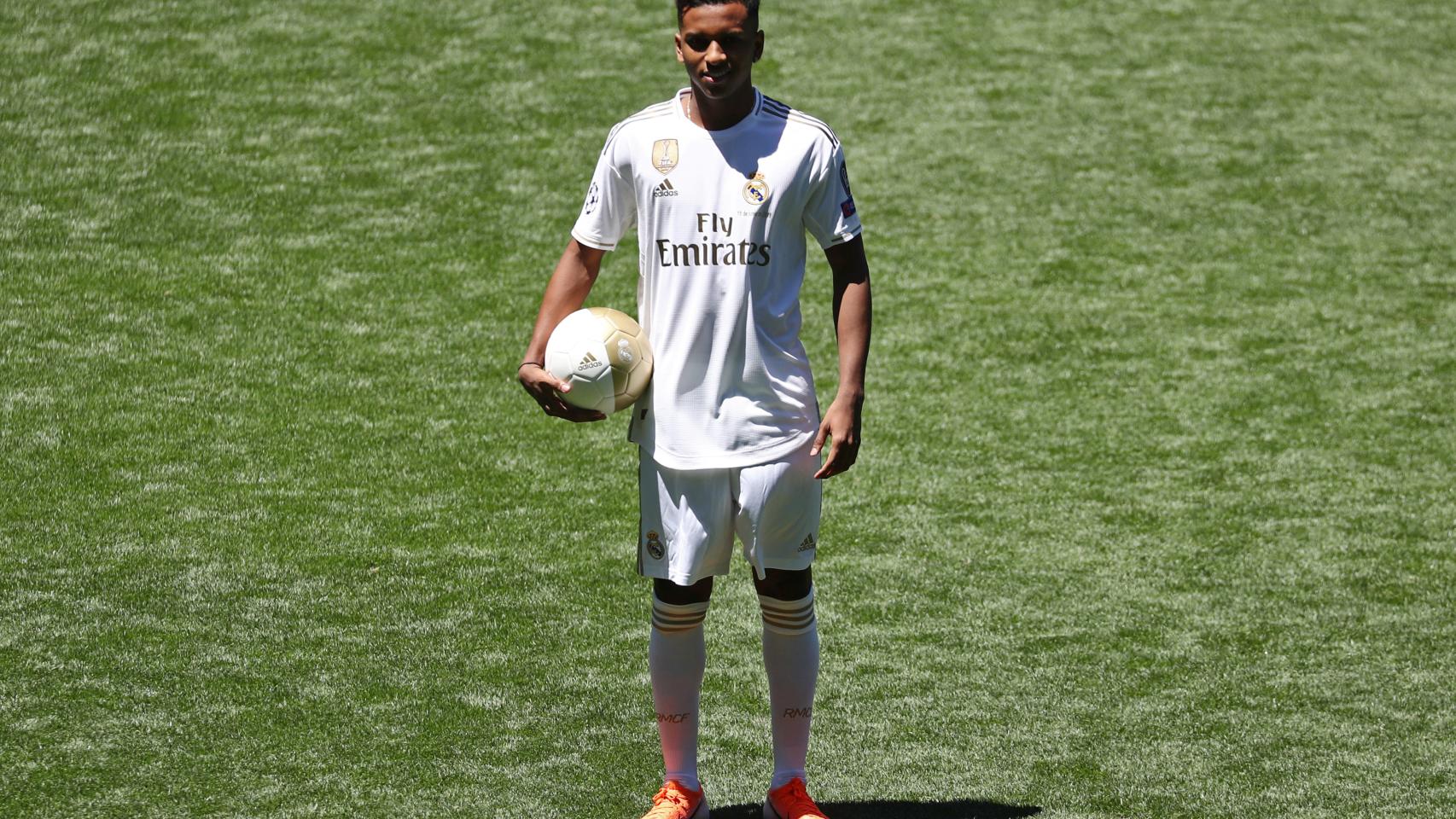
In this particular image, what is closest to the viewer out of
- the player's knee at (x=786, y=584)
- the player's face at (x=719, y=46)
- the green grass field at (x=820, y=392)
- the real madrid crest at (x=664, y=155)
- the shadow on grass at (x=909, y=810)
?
the player's face at (x=719, y=46)

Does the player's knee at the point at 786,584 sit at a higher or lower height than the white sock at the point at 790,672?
higher

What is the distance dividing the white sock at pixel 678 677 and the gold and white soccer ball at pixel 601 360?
460 mm

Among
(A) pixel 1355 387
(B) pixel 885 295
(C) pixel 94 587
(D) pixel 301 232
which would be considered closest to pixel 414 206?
(D) pixel 301 232

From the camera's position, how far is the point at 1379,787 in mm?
3859

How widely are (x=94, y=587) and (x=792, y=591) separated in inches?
103

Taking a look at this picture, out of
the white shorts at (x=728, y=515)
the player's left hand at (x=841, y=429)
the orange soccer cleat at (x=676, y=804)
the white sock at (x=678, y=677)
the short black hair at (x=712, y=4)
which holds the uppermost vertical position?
the short black hair at (x=712, y=4)

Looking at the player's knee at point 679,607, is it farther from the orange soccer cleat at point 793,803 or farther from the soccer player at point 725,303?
the orange soccer cleat at point 793,803

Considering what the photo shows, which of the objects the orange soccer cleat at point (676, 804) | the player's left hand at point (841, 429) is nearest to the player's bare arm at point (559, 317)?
the player's left hand at point (841, 429)

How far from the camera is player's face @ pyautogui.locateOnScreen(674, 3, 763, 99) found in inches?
121

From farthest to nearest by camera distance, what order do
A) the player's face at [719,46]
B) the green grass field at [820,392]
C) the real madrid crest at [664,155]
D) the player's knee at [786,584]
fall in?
1. the green grass field at [820,392]
2. the player's knee at [786,584]
3. the real madrid crest at [664,155]
4. the player's face at [719,46]

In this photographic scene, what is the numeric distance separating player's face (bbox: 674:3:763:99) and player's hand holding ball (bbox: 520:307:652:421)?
1.69ft

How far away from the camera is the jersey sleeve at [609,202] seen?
3.24m

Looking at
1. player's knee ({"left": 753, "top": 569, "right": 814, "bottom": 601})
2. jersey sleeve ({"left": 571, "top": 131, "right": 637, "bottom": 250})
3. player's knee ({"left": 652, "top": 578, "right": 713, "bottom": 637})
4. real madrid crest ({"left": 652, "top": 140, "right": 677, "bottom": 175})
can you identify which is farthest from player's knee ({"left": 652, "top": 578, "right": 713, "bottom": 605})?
real madrid crest ({"left": 652, "top": 140, "right": 677, "bottom": 175})

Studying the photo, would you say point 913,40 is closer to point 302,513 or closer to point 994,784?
point 302,513
